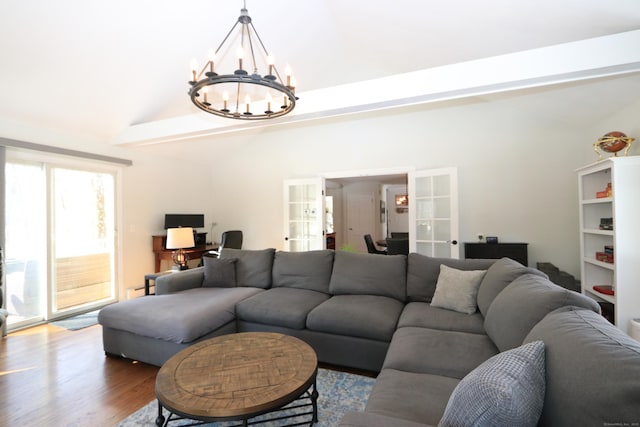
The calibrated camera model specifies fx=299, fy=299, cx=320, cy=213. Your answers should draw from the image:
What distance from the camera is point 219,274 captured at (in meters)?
3.41

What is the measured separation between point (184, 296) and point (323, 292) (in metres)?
1.38

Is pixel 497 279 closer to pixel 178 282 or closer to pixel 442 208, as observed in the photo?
pixel 442 208

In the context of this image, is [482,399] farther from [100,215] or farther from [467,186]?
[100,215]

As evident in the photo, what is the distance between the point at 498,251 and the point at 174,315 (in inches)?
162

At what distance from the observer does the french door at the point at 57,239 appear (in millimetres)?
3547

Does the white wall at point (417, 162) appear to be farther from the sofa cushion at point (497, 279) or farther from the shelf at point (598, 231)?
the sofa cushion at point (497, 279)

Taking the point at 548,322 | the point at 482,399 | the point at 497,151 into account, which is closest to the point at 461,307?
the point at 548,322

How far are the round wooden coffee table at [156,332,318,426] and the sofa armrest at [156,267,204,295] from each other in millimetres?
1407

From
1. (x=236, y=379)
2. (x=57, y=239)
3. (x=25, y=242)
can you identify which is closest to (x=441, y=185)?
(x=236, y=379)

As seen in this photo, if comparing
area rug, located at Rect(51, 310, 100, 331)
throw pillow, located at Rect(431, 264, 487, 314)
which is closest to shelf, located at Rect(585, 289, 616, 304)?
throw pillow, located at Rect(431, 264, 487, 314)

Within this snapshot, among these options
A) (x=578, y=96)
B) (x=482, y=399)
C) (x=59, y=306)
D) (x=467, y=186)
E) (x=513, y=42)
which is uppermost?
(x=513, y=42)

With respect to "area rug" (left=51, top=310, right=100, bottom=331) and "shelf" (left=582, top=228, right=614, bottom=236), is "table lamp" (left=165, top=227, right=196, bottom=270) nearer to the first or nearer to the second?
"area rug" (left=51, top=310, right=100, bottom=331)

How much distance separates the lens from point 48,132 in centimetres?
371

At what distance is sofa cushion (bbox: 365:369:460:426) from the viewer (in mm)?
1214
